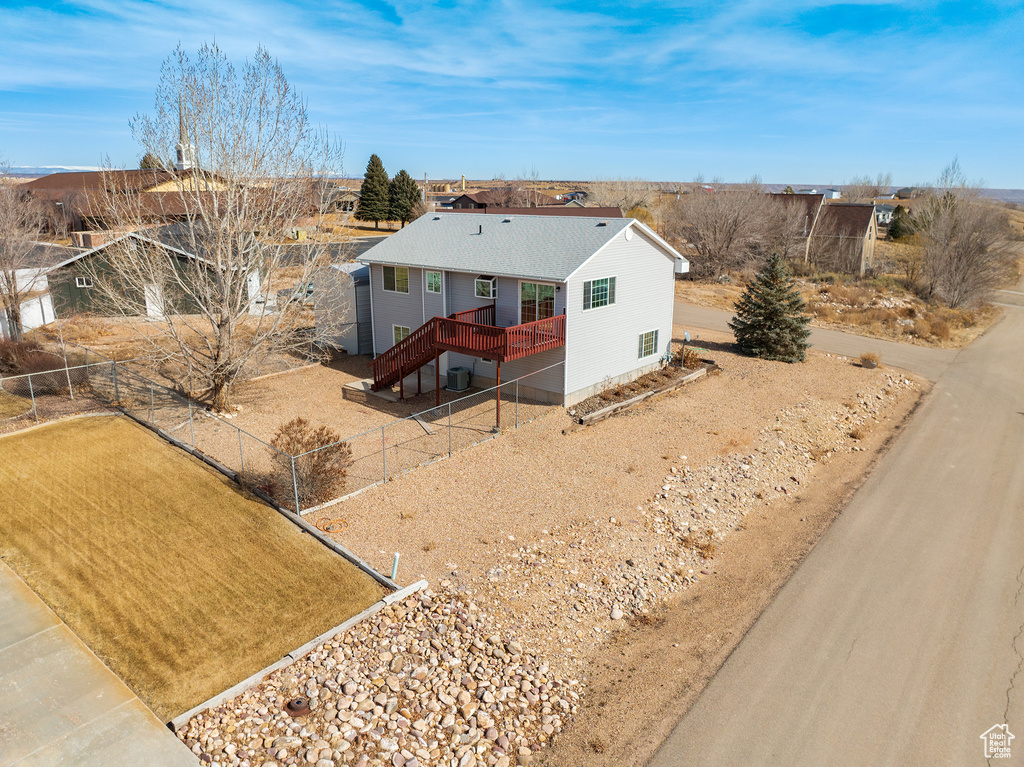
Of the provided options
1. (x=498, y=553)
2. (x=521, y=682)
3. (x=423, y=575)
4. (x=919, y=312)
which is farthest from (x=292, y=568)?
(x=919, y=312)

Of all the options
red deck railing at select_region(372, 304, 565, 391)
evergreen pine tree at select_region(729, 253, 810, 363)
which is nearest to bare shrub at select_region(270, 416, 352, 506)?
red deck railing at select_region(372, 304, 565, 391)

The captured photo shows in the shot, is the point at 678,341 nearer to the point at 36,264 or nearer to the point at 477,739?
the point at 477,739

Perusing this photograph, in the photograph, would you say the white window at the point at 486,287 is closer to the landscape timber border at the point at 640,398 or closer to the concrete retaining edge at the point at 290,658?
the landscape timber border at the point at 640,398

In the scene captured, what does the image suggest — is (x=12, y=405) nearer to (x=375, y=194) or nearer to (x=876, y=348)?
(x=876, y=348)

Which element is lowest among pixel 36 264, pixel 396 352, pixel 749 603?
pixel 749 603

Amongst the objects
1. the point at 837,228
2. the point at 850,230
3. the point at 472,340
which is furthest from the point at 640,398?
the point at 837,228

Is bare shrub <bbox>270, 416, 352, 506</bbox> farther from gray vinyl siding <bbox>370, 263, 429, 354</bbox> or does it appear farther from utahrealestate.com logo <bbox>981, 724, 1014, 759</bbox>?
utahrealestate.com logo <bbox>981, 724, 1014, 759</bbox>
